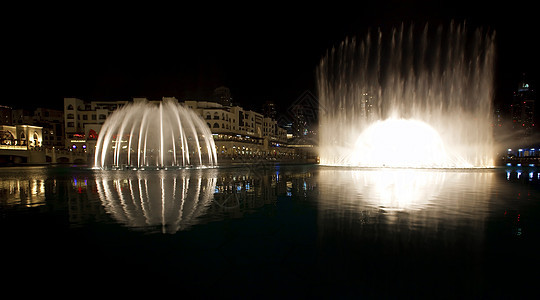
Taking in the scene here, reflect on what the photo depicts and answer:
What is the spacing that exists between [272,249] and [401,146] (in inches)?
1727

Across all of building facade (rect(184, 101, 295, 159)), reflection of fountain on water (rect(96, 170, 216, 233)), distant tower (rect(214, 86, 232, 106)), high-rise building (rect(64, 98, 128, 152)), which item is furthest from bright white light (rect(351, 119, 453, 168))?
distant tower (rect(214, 86, 232, 106))

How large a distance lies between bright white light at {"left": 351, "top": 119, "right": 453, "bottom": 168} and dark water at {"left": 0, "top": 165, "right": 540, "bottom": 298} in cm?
3375

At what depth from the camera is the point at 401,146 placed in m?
45.2

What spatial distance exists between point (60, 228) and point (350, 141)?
47.7 m

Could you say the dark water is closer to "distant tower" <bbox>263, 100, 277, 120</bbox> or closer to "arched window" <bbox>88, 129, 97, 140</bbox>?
"arched window" <bbox>88, 129, 97, 140</bbox>

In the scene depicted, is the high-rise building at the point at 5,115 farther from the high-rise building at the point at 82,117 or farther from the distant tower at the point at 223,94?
the distant tower at the point at 223,94

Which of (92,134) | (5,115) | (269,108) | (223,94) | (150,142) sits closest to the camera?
(150,142)

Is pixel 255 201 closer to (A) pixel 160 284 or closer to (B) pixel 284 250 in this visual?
(B) pixel 284 250

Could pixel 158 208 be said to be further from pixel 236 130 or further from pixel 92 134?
pixel 236 130

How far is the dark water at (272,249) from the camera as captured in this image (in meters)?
4.81

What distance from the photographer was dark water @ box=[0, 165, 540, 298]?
4.81m

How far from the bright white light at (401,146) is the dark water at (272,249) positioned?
111ft

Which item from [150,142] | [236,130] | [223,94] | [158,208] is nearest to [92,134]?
[150,142]

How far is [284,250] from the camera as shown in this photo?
6281 millimetres
